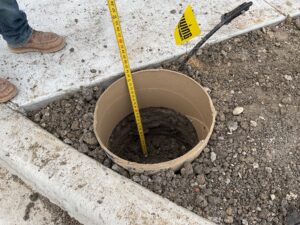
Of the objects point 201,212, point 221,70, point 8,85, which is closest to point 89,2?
point 8,85

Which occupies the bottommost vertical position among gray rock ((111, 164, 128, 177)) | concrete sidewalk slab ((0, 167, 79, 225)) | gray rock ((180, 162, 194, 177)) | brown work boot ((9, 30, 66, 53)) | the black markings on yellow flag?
concrete sidewalk slab ((0, 167, 79, 225))

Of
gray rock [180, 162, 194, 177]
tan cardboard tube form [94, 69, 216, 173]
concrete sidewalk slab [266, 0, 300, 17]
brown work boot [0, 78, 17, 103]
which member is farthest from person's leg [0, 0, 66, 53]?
concrete sidewalk slab [266, 0, 300, 17]

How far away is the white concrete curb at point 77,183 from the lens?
1.53 m

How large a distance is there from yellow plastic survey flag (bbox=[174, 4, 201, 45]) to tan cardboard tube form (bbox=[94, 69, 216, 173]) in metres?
0.22

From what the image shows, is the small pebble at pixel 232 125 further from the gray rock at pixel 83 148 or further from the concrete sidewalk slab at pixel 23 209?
the concrete sidewalk slab at pixel 23 209

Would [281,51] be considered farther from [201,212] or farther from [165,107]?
[201,212]

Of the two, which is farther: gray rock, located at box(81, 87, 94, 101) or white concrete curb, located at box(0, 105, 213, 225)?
gray rock, located at box(81, 87, 94, 101)

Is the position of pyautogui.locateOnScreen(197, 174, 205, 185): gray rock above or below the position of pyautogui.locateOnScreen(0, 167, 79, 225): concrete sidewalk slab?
above

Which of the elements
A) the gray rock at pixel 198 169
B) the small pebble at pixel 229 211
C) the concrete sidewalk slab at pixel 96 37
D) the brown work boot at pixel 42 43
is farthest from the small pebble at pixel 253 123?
the brown work boot at pixel 42 43

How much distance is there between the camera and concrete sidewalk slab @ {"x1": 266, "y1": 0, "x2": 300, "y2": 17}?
240cm

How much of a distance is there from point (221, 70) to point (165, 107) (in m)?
0.41

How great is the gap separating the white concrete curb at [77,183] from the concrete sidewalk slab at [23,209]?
0.05m

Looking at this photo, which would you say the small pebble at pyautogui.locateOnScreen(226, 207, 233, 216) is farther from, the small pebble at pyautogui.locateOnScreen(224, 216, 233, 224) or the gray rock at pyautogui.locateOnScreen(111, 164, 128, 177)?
the gray rock at pyautogui.locateOnScreen(111, 164, 128, 177)

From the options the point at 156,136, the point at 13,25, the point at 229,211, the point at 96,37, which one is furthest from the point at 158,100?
the point at 13,25
